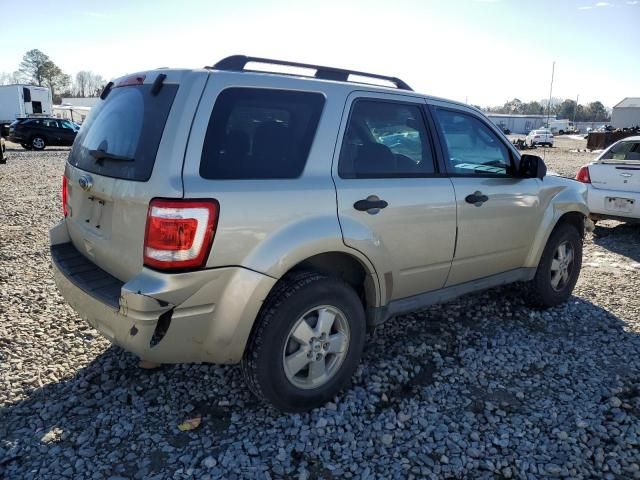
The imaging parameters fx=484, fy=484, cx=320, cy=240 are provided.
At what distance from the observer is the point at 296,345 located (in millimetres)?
2855

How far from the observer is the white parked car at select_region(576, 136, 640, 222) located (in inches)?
280

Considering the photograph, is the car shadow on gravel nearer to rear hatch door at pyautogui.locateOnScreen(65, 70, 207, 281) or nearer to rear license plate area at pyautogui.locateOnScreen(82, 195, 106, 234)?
rear hatch door at pyautogui.locateOnScreen(65, 70, 207, 281)

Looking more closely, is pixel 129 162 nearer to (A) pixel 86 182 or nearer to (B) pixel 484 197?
(A) pixel 86 182

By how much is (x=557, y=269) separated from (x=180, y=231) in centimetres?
375

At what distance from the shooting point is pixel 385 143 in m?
3.25

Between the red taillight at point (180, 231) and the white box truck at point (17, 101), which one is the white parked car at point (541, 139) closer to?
the white box truck at point (17, 101)

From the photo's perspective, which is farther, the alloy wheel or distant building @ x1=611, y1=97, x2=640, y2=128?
distant building @ x1=611, y1=97, x2=640, y2=128

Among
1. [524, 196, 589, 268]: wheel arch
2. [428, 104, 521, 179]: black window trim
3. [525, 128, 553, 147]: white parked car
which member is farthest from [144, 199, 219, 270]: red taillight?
[525, 128, 553, 147]: white parked car

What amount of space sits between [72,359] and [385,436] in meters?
2.30

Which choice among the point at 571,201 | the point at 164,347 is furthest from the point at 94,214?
the point at 571,201

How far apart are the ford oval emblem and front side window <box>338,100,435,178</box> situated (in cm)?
147

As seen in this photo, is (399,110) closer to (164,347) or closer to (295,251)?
(295,251)

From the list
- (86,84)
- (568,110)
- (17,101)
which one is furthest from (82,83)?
(568,110)

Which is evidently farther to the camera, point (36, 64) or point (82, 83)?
point (82, 83)
